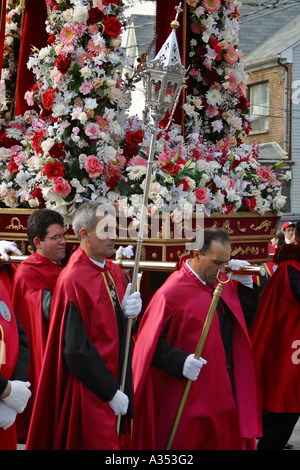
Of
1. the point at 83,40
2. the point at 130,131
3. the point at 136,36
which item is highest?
the point at 136,36

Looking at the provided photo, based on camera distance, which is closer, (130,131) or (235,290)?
(235,290)

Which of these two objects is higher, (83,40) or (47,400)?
(83,40)

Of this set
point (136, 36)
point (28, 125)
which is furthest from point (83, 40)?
point (136, 36)

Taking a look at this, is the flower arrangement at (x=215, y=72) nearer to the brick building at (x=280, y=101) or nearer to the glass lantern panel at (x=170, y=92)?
the glass lantern panel at (x=170, y=92)

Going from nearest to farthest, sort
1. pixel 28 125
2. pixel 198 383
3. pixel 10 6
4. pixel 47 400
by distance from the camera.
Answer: pixel 47 400, pixel 198 383, pixel 28 125, pixel 10 6

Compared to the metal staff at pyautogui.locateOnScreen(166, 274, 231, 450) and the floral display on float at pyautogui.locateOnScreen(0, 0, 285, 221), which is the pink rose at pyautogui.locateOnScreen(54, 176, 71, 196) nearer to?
the floral display on float at pyautogui.locateOnScreen(0, 0, 285, 221)

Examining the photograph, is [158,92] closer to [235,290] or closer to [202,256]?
[202,256]

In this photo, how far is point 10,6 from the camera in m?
7.62

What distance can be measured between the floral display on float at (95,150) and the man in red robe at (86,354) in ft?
5.90

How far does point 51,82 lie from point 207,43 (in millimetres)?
1781

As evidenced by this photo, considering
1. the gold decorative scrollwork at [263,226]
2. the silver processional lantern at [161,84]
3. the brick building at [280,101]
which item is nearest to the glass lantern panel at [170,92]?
the silver processional lantern at [161,84]

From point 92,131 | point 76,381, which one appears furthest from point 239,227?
point 76,381

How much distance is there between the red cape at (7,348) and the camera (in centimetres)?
346

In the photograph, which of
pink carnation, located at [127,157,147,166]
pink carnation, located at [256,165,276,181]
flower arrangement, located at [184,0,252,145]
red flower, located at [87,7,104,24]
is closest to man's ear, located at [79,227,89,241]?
pink carnation, located at [127,157,147,166]
